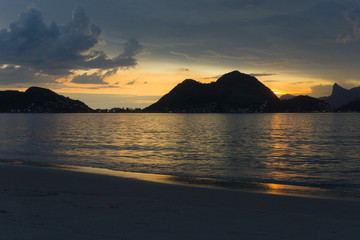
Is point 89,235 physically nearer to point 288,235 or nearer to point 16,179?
point 288,235

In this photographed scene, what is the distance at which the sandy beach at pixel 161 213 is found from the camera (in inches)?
347

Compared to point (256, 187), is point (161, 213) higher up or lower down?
higher up

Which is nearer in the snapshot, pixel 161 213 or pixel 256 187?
pixel 161 213

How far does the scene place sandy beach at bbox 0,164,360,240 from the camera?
8.82m

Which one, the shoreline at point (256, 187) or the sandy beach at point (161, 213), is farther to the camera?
the shoreline at point (256, 187)

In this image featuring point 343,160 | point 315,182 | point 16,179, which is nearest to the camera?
point 16,179

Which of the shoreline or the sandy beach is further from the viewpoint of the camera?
the shoreline

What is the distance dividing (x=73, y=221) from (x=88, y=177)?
1087cm

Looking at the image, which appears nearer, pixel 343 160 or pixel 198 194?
pixel 198 194

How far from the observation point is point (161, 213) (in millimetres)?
11141

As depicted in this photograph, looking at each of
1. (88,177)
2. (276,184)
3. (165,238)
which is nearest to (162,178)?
(88,177)

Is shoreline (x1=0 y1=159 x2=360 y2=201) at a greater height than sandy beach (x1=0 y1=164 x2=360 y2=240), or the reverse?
sandy beach (x1=0 y1=164 x2=360 y2=240)

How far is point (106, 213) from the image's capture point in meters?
11.0

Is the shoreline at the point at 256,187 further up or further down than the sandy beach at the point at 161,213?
further down
